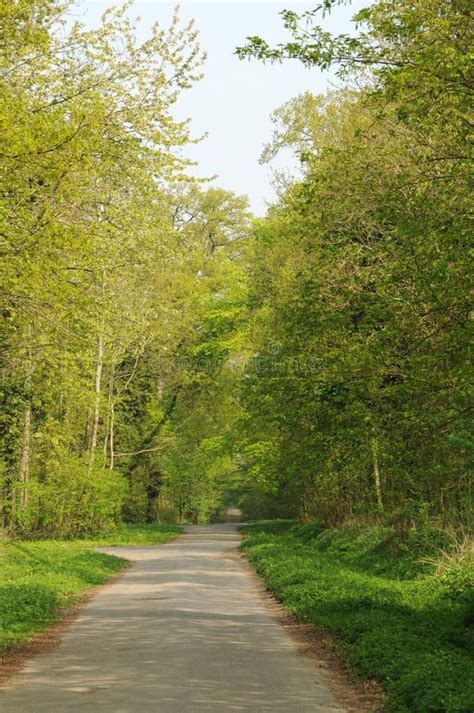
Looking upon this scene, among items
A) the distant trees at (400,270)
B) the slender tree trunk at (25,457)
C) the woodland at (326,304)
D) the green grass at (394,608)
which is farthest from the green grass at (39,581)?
the distant trees at (400,270)

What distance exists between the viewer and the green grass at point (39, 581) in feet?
46.8

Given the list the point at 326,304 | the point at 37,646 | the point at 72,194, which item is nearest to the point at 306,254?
the point at 326,304

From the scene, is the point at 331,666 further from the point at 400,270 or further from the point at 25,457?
the point at 25,457

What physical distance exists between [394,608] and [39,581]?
28.2 ft

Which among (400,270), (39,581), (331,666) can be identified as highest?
(400,270)

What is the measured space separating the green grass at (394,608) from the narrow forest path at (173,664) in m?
0.68

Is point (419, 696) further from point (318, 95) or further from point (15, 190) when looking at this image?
point (318, 95)

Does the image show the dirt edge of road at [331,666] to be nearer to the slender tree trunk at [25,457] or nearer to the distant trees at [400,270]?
the distant trees at [400,270]

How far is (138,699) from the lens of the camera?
872 centimetres

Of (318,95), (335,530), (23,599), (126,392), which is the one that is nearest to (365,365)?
(23,599)

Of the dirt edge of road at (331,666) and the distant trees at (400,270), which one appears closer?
the dirt edge of road at (331,666)

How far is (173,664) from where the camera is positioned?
1059cm

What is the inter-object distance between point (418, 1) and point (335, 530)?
73.3 feet

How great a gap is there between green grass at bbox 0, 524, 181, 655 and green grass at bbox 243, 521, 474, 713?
4.04 metres
